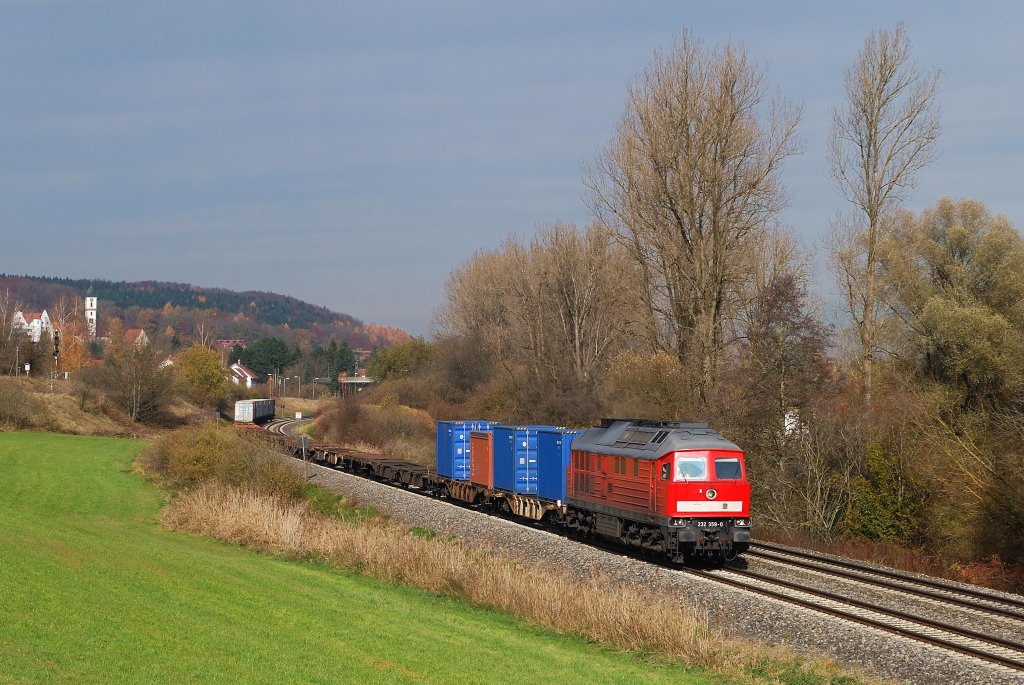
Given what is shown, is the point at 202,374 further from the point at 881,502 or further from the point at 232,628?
the point at 232,628

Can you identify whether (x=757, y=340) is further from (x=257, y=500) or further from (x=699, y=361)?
(x=257, y=500)

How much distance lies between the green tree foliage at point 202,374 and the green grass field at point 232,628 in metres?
89.7

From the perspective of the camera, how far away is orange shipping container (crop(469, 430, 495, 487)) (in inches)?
1452

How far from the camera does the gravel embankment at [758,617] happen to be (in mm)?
14734

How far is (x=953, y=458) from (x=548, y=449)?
11901 mm

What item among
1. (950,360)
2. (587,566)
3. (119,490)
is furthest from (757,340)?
(119,490)

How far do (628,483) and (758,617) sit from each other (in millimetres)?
7864

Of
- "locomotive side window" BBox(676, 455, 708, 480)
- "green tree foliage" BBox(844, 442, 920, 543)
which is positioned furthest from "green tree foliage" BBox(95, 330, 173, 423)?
"locomotive side window" BBox(676, 455, 708, 480)

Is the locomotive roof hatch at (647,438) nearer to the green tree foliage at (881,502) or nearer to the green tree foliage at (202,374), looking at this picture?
the green tree foliage at (881,502)

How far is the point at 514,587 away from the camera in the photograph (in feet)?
64.8

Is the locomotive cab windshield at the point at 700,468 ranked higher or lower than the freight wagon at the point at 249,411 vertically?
higher

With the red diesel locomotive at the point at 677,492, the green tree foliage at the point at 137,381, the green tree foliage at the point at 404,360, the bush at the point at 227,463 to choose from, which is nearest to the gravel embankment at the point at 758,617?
the red diesel locomotive at the point at 677,492

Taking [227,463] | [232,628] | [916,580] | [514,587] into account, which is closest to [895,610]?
[916,580]

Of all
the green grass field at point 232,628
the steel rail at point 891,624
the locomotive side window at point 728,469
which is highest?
the locomotive side window at point 728,469
